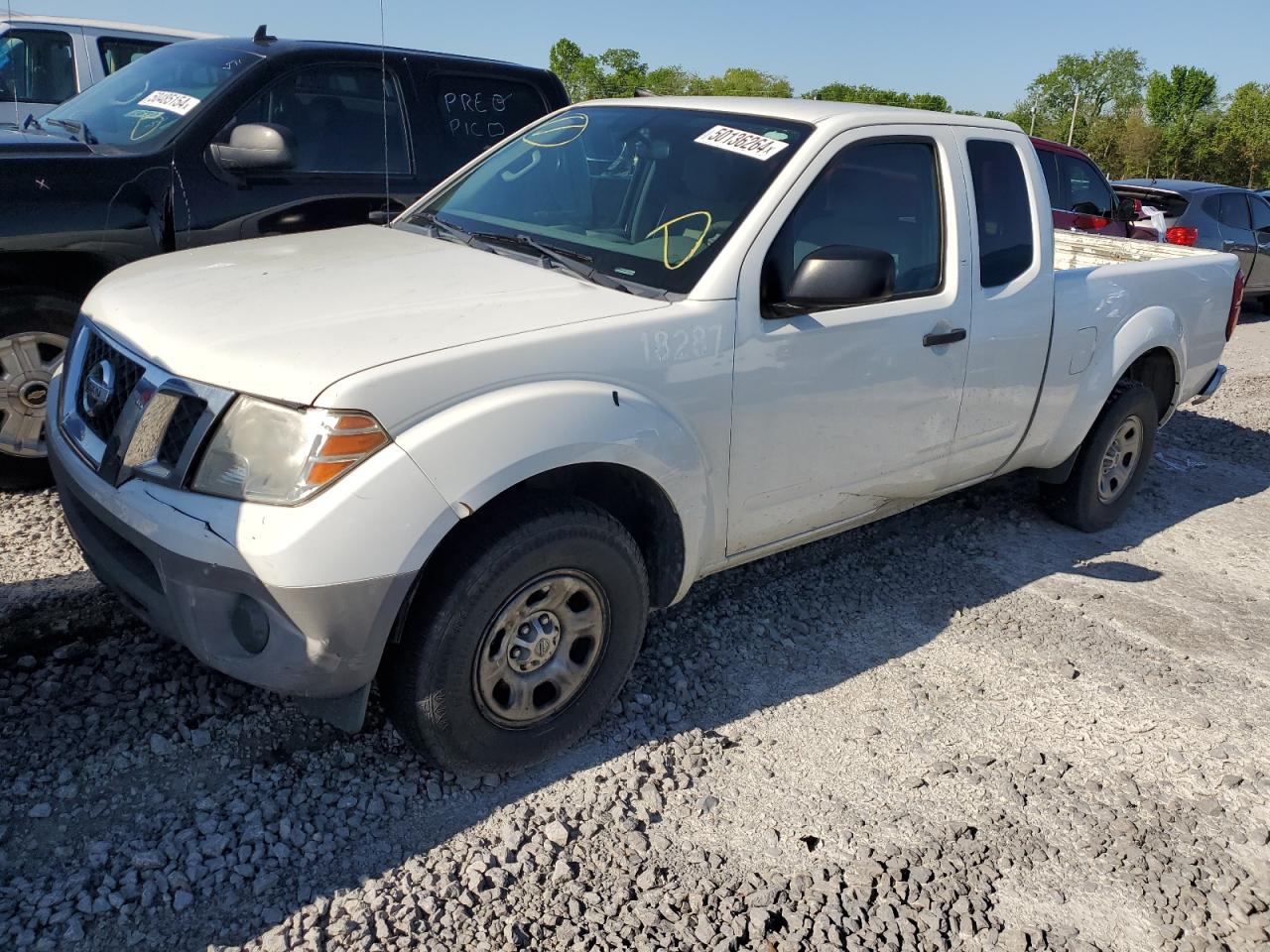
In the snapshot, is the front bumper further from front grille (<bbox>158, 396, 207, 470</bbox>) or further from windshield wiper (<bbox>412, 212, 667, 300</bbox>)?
windshield wiper (<bbox>412, 212, 667, 300</bbox>)

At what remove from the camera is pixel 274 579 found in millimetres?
2578

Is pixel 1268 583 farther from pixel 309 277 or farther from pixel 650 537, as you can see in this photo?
pixel 309 277

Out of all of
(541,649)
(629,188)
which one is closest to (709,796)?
(541,649)

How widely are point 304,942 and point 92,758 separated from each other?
958 millimetres

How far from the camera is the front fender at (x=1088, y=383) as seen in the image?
15.7 ft

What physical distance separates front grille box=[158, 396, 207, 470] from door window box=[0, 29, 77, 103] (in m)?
6.75

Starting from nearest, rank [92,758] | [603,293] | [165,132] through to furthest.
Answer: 1. [92,758]
2. [603,293]
3. [165,132]

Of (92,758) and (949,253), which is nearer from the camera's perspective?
(92,758)

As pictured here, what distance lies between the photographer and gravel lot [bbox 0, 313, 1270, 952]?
2709 millimetres

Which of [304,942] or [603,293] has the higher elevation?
[603,293]

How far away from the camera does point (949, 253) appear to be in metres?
4.09

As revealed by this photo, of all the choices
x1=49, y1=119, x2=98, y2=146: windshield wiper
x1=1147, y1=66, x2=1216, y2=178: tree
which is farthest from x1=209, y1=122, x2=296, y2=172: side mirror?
x1=1147, y1=66, x2=1216, y2=178: tree

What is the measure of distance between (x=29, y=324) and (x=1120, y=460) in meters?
5.08

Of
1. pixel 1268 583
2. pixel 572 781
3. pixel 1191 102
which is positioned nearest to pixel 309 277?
pixel 572 781
